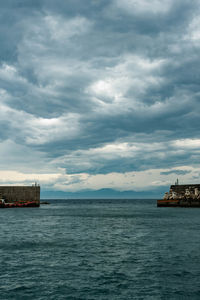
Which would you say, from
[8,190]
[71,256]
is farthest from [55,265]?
[8,190]

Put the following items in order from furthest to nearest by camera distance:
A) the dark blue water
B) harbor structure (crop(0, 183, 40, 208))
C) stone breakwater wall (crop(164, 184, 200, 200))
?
harbor structure (crop(0, 183, 40, 208)), stone breakwater wall (crop(164, 184, 200, 200)), the dark blue water

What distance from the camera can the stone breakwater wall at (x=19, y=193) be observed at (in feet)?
407

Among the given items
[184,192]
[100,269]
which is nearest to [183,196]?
[184,192]

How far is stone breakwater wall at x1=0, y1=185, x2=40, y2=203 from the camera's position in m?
124

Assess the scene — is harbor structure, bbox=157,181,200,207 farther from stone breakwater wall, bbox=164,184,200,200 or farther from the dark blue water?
the dark blue water

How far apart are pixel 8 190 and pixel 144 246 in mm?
103725

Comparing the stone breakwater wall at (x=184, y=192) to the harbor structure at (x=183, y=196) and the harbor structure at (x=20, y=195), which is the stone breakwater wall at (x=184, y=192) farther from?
the harbor structure at (x=20, y=195)

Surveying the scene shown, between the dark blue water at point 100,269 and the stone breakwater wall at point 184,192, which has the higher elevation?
the stone breakwater wall at point 184,192

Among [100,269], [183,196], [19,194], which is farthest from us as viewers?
[19,194]

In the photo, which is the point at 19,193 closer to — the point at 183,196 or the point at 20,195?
the point at 20,195

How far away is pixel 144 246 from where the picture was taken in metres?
30.3

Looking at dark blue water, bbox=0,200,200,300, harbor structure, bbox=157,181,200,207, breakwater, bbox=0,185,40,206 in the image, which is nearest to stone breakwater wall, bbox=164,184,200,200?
harbor structure, bbox=157,181,200,207

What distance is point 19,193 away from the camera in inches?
4938

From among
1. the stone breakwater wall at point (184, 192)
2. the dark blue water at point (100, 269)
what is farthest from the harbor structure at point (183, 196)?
the dark blue water at point (100, 269)
